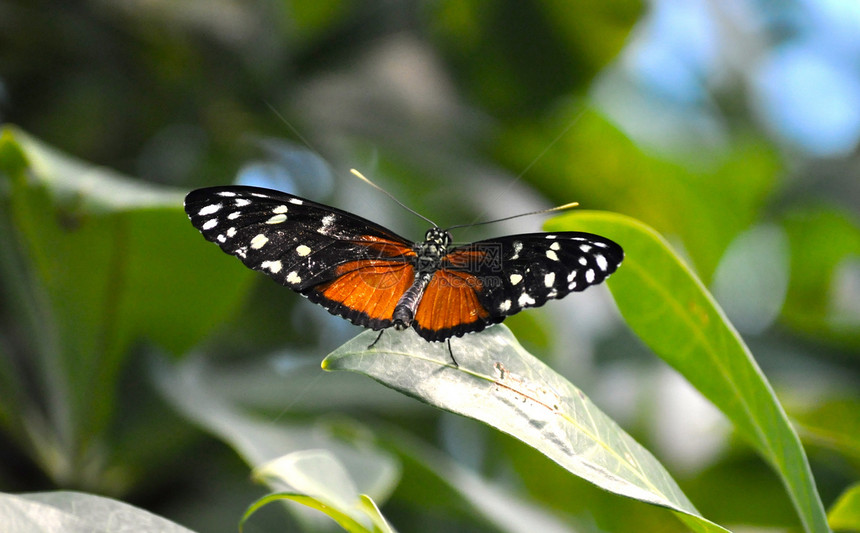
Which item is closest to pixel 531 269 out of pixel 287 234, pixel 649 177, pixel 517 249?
pixel 517 249

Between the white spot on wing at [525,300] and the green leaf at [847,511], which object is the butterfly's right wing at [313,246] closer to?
the white spot on wing at [525,300]

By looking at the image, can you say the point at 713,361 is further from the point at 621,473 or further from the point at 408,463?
the point at 408,463

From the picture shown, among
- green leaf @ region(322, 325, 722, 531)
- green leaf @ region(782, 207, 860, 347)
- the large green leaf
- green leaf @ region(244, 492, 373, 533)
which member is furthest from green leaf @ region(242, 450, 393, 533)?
green leaf @ region(782, 207, 860, 347)

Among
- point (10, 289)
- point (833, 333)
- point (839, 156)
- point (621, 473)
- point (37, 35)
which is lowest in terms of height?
point (621, 473)

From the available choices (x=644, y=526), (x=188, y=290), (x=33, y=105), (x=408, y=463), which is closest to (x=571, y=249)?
(x=408, y=463)

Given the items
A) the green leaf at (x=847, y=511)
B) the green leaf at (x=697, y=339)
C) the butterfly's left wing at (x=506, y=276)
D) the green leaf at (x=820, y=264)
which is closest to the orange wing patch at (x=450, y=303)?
the butterfly's left wing at (x=506, y=276)

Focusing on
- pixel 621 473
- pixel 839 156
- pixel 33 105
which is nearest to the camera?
pixel 621 473

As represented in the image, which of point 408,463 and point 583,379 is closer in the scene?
point 408,463
